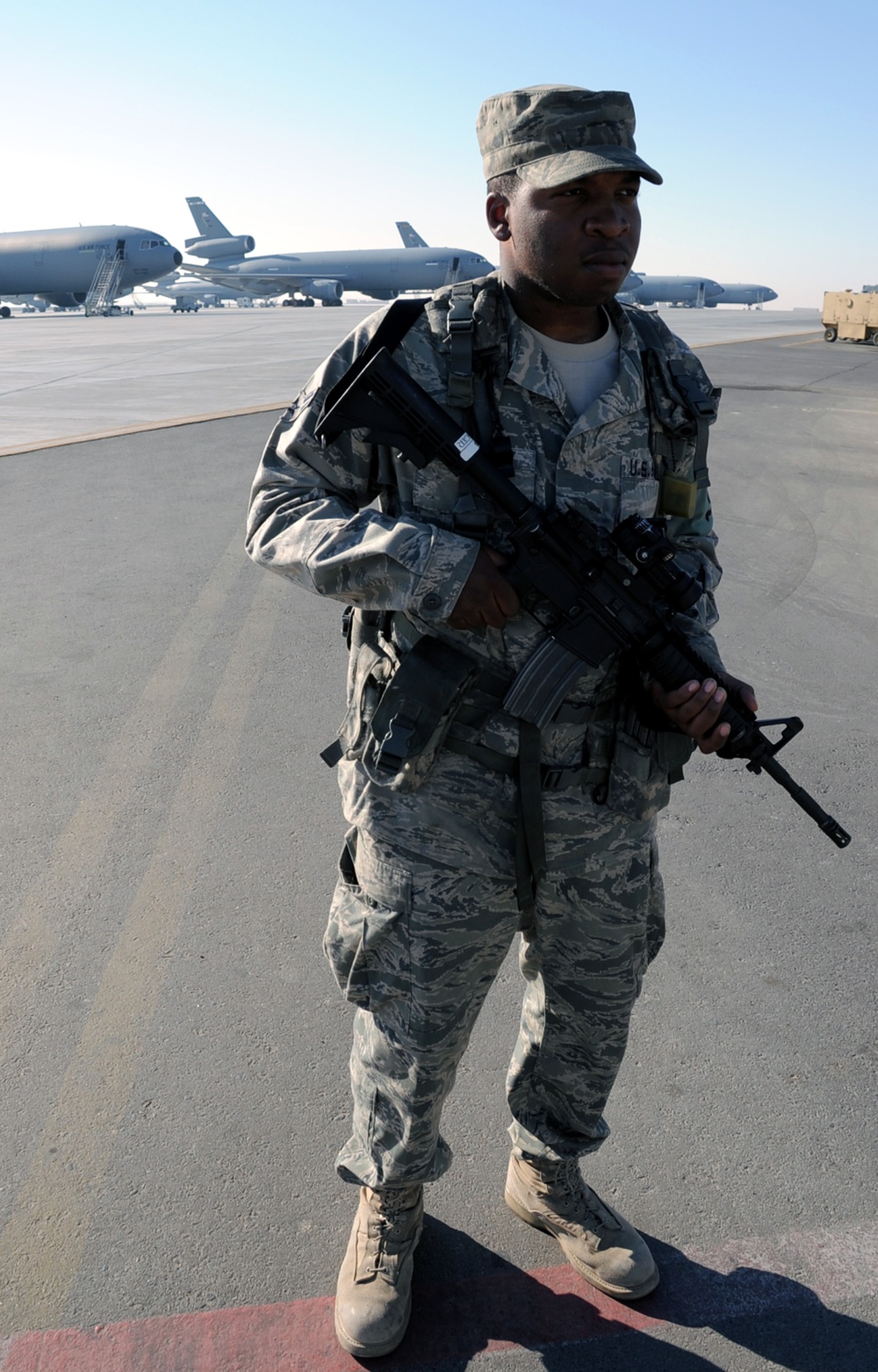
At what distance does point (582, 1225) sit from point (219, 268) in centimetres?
7329

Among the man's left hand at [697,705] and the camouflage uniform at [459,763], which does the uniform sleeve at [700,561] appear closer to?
the camouflage uniform at [459,763]

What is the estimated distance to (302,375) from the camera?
1639 cm

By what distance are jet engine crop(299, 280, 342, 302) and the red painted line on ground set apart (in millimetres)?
59116

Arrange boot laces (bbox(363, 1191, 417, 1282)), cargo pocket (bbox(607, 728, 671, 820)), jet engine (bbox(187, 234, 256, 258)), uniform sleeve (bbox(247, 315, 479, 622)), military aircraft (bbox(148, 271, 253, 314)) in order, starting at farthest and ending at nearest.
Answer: military aircraft (bbox(148, 271, 253, 314)) < jet engine (bbox(187, 234, 256, 258)) < boot laces (bbox(363, 1191, 417, 1282)) < cargo pocket (bbox(607, 728, 671, 820)) < uniform sleeve (bbox(247, 315, 479, 622))

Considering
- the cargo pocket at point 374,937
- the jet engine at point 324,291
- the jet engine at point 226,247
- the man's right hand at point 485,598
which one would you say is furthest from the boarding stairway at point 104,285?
the man's right hand at point 485,598

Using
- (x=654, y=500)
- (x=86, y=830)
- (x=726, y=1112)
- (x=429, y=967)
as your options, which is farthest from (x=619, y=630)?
(x=86, y=830)

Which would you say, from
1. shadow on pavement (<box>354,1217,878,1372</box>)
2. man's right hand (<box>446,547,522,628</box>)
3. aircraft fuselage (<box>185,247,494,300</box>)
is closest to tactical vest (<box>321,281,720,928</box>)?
man's right hand (<box>446,547,522,628</box>)

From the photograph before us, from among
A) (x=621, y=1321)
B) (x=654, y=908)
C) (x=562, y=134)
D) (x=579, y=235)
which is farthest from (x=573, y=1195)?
(x=562, y=134)

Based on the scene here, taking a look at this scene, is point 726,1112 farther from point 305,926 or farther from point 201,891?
point 201,891

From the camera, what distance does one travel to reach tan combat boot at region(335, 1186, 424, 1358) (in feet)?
6.23

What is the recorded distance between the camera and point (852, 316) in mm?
31656

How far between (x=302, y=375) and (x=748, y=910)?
14771 mm

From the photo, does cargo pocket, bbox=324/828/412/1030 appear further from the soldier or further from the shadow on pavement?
the shadow on pavement

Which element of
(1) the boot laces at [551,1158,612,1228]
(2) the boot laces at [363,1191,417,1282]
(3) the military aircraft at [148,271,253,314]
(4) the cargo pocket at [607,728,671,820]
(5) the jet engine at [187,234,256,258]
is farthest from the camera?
(3) the military aircraft at [148,271,253,314]
